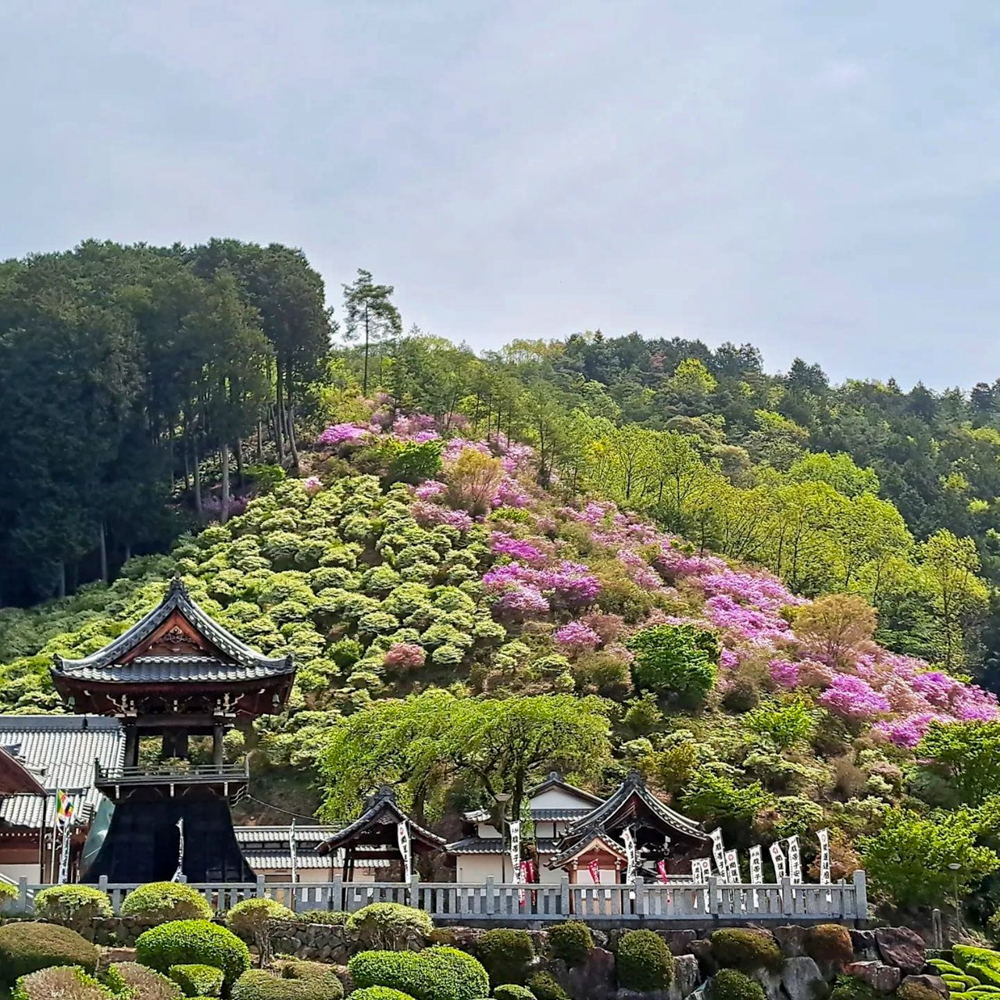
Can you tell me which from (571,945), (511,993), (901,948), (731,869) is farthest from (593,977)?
(731,869)

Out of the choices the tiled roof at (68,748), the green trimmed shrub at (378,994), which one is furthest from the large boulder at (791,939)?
the tiled roof at (68,748)

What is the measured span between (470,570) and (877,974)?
3198cm

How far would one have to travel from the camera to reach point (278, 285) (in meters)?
68.8

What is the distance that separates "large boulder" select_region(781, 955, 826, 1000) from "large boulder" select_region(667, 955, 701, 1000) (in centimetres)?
170

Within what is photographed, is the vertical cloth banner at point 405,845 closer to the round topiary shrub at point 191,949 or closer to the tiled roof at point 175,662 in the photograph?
the tiled roof at point 175,662

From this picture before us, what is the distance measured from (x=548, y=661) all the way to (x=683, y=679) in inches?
204

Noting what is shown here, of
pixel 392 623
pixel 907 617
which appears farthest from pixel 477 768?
pixel 907 617

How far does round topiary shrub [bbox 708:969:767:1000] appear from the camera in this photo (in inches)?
890

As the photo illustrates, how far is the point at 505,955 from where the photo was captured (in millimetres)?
22219

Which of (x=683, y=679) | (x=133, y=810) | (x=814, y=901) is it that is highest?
(x=683, y=679)

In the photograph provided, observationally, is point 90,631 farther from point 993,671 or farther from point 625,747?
point 993,671

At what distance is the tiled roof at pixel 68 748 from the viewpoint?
3319 cm

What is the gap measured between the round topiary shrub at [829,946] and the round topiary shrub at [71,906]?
12.9m

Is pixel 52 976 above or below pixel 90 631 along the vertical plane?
below
